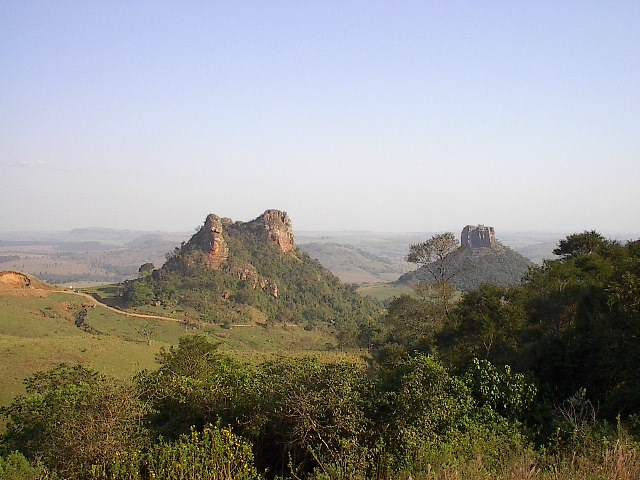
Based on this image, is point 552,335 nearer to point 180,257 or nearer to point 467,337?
point 467,337

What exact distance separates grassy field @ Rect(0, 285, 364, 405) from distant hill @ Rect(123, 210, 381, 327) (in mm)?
7377

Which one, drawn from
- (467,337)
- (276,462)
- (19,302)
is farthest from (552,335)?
(19,302)

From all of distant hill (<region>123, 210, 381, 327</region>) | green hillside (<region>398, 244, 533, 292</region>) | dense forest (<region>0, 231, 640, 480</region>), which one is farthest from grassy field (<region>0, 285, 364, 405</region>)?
green hillside (<region>398, 244, 533, 292</region>)

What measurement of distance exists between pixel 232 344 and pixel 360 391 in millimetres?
49661

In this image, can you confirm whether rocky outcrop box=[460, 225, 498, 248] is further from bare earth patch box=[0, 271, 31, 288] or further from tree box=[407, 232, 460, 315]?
bare earth patch box=[0, 271, 31, 288]

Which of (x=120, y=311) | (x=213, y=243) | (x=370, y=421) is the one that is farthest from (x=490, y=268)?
(x=370, y=421)

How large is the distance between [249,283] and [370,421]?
77266mm

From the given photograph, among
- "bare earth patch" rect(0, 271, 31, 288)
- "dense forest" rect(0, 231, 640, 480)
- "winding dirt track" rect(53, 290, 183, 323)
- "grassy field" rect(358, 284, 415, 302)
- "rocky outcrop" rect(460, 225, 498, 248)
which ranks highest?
"rocky outcrop" rect(460, 225, 498, 248)

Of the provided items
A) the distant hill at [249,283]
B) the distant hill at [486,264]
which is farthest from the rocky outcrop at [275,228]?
the distant hill at [486,264]

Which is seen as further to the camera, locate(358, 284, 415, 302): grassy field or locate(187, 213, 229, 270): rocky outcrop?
locate(358, 284, 415, 302): grassy field

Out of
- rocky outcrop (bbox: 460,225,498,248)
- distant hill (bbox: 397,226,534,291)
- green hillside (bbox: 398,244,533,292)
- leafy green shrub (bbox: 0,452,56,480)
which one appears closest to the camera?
leafy green shrub (bbox: 0,452,56,480)

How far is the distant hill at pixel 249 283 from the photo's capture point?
76.0m

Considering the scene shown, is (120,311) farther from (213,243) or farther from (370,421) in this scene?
(370,421)

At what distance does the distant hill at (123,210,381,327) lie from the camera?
7600cm
